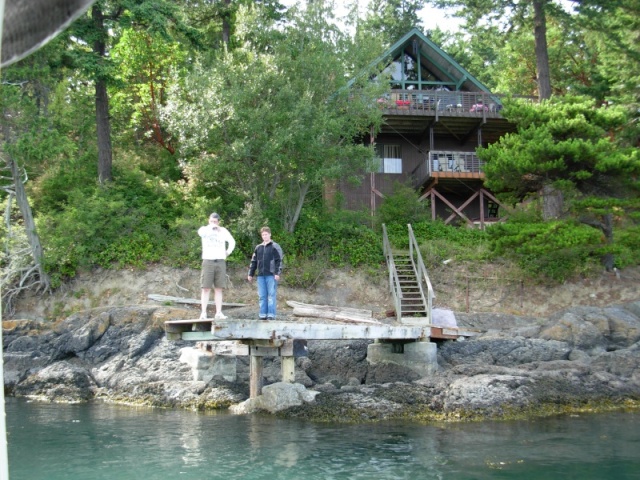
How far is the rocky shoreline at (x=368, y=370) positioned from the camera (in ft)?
44.4

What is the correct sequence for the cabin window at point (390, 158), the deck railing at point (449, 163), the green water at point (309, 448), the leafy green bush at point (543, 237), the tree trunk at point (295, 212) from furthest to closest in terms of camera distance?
the cabin window at point (390, 158)
the deck railing at point (449, 163)
the tree trunk at point (295, 212)
the leafy green bush at point (543, 237)
the green water at point (309, 448)

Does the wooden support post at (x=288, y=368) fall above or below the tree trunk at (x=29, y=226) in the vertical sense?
below

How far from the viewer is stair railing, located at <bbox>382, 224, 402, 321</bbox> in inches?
740

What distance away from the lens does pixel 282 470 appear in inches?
368

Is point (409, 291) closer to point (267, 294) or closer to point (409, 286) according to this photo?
point (409, 286)

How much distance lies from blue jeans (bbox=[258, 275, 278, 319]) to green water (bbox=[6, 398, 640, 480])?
6.52 ft

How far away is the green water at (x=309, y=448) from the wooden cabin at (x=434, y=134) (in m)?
14.9

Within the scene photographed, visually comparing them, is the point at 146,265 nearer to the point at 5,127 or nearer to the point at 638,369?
the point at 5,127

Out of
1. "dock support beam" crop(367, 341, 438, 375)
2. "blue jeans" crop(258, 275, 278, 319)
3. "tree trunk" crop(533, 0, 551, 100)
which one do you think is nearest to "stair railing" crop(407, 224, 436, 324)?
"dock support beam" crop(367, 341, 438, 375)

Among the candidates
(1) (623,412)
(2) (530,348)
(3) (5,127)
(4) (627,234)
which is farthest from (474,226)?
(3) (5,127)

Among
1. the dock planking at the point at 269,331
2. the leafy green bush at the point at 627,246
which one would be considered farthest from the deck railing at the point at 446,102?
the dock planking at the point at 269,331

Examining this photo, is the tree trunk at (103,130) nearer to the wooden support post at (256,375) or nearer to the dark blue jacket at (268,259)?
the wooden support post at (256,375)

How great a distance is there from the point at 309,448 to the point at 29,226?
14894 mm

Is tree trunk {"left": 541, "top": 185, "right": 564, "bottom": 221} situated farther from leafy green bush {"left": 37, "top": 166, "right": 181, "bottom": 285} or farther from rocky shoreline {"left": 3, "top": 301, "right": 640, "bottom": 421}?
leafy green bush {"left": 37, "top": 166, "right": 181, "bottom": 285}
